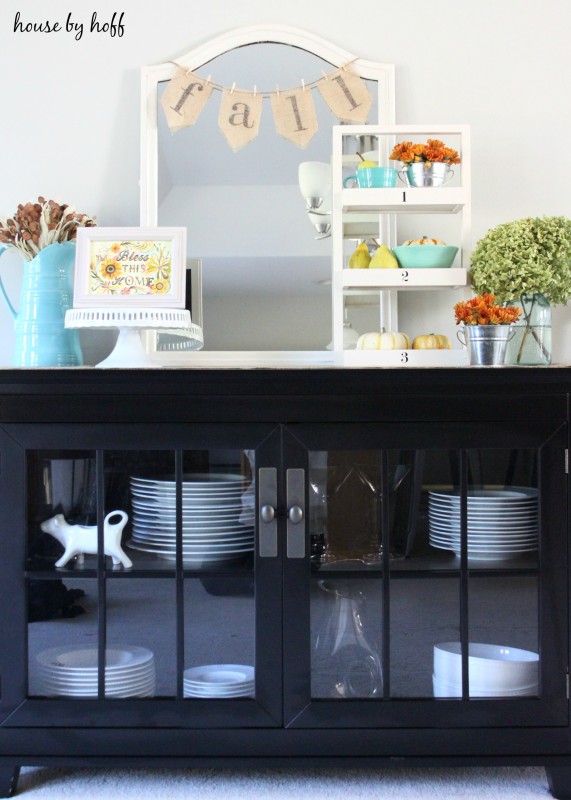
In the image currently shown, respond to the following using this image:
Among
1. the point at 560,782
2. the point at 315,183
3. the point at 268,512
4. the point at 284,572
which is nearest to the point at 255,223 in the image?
the point at 315,183

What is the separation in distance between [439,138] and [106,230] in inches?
34.3

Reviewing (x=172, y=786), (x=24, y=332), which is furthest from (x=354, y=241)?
(x=172, y=786)

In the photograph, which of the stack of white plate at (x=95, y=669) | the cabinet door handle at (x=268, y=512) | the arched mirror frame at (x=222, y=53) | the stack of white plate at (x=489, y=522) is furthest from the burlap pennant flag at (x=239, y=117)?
the stack of white plate at (x=95, y=669)

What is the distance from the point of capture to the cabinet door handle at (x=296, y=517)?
1762 millimetres

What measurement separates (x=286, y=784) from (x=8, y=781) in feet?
1.83

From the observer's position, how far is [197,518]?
70.4 inches

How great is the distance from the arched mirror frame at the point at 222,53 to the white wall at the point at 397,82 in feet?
0.16

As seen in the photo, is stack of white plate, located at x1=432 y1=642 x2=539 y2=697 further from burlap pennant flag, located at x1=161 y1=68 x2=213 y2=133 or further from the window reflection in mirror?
burlap pennant flag, located at x1=161 y1=68 x2=213 y2=133

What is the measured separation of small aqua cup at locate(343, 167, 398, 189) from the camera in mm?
2104

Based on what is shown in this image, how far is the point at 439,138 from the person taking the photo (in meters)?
2.23

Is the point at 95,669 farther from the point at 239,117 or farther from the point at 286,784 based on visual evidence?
the point at 239,117

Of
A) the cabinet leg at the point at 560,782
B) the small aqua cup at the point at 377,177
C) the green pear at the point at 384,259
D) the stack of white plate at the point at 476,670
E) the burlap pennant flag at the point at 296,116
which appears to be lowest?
the cabinet leg at the point at 560,782

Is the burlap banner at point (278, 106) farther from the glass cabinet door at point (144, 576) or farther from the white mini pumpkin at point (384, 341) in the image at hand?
the glass cabinet door at point (144, 576)

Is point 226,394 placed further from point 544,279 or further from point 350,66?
point 350,66
